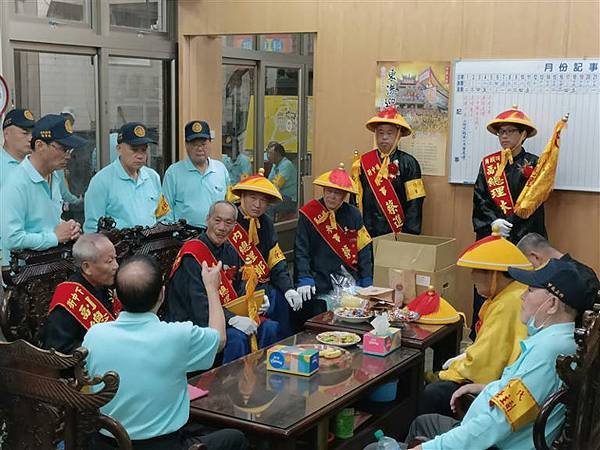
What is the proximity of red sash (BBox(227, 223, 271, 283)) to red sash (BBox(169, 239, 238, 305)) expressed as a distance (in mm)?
281

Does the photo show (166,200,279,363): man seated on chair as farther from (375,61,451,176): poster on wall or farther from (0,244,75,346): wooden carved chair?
(375,61,451,176): poster on wall

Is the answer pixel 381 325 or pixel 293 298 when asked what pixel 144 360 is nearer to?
pixel 381 325

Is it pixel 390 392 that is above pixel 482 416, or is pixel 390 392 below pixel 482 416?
below

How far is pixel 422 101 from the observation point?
5.53 metres

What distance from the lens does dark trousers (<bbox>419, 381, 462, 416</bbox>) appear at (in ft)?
10.5

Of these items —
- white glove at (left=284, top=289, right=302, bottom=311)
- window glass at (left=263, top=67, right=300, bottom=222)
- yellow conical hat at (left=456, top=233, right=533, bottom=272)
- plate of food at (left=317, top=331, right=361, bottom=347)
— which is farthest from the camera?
window glass at (left=263, top=67, right=300, bottom=222)

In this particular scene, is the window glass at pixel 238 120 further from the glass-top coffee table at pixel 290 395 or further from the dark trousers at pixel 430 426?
the dark trousers at pixel 430 426

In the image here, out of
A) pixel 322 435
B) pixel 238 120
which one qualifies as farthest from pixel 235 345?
pixel 238 120

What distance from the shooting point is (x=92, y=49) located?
18.5 ft

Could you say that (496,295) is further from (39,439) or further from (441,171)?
(441,171)

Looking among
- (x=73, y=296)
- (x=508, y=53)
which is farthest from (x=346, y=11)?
(x=73, y=296)

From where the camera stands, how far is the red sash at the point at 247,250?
417 cm

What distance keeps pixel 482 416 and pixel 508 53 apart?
3483 millimetres

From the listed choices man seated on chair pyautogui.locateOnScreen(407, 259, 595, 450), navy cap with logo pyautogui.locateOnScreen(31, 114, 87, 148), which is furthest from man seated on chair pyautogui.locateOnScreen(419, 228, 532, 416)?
navy cap with logo pyautogui.locateOnScreen(31, 114, 87, 148)
